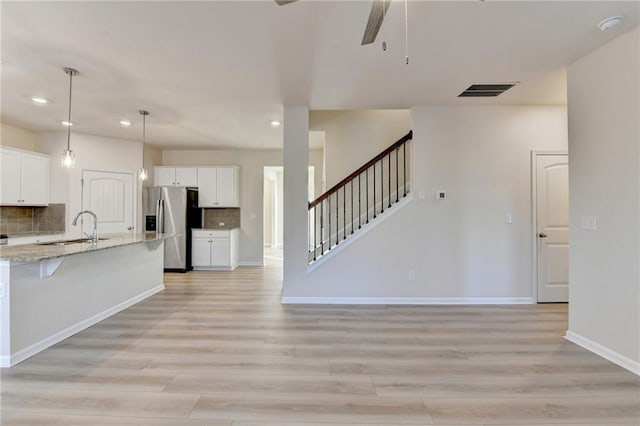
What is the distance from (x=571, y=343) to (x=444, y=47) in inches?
117

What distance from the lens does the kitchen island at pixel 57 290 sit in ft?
8.41

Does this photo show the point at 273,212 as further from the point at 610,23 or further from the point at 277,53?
the point at 610,23

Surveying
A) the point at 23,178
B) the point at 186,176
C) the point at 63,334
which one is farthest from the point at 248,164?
the point at 63,334

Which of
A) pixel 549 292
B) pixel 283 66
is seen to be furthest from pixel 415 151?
pixel 549 292

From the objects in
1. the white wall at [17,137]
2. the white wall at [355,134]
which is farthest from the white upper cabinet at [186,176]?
the white wall at [355,134]

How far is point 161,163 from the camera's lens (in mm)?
7137

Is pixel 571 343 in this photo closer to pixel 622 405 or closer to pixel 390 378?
pixel 622 405

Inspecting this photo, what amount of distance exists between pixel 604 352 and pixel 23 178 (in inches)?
299

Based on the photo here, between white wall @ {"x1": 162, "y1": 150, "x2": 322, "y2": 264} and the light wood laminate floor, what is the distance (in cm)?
352

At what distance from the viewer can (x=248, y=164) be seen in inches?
284

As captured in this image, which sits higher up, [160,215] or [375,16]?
[375,16]

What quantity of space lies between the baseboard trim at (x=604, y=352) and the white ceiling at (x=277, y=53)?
2597mm

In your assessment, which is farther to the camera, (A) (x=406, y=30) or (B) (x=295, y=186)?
(B) (x=295, y=186)

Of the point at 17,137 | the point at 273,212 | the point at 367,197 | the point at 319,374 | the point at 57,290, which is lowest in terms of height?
the point at 319,374
